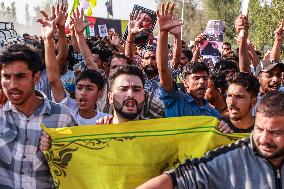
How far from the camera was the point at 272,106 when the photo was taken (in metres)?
2.54

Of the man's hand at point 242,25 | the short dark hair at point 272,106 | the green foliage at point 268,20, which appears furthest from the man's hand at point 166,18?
the green foliage at point 268,20

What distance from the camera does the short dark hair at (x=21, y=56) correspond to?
3137mm

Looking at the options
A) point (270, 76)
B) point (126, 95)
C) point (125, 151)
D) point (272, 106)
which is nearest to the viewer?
point (272, 106)

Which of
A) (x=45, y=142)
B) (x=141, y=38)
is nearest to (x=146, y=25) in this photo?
(x=141, y=38)

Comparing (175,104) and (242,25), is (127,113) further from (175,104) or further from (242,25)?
(242,25)

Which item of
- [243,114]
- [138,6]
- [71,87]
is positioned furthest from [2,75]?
[138,6]

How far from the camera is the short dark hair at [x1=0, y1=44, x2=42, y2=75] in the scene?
3.14 metres

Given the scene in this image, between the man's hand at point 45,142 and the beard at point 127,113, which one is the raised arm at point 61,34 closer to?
the beard at point 127,113

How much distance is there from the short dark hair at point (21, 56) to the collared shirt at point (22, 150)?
264 mm

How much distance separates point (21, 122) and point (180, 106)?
1667mm

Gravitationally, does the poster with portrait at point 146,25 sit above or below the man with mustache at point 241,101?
above

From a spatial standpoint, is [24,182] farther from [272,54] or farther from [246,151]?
[272,54]

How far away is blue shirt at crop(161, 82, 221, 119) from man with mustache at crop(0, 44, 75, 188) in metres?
1.39

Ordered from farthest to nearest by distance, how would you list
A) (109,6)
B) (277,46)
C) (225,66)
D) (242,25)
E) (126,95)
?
(109,6)
(277,46)
(225,66)
(242,25)
(126,95)
